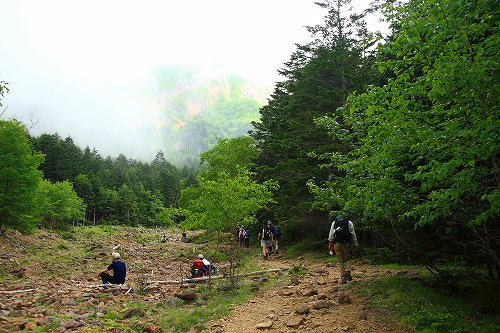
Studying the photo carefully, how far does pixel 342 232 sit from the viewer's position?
1004 centimetres

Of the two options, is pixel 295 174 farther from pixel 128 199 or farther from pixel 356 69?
pixel 128 199

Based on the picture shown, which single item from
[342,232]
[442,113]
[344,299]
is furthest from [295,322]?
[442,113]

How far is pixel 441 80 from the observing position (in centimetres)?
516

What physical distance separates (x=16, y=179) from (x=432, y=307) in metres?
28.3

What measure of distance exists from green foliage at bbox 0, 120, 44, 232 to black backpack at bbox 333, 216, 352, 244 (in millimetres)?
24943

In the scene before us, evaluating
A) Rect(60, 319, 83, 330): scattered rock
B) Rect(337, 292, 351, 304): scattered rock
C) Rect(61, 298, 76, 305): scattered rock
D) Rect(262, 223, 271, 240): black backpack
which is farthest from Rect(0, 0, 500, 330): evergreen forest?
Rect(60, 319, 83, 330): scattered rock

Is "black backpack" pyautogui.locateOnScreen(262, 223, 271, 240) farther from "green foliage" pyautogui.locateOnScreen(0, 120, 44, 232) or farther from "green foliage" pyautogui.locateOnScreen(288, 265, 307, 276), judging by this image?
"green foliage" pyautogui.locateOnScreen(0, 120, 44, 232)

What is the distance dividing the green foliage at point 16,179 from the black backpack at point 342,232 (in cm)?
2494

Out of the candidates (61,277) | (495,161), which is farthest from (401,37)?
(61,277)

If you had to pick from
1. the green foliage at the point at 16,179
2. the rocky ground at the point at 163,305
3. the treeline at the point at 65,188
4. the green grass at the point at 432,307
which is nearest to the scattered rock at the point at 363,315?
the rocky ground at the point at 163,305

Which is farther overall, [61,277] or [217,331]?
[61,277]

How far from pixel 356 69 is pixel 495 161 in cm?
1463

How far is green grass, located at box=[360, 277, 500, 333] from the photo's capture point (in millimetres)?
5914

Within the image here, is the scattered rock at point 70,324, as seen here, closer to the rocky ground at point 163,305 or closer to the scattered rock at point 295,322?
the rocky ground at point 163,305
